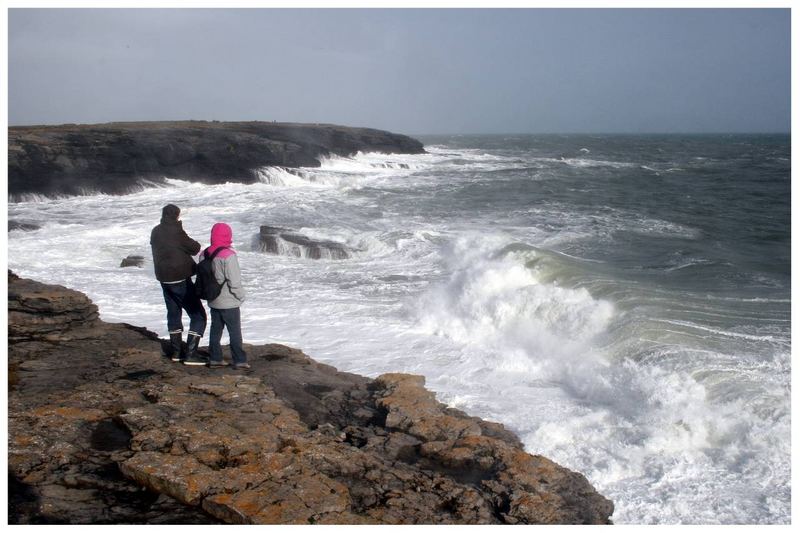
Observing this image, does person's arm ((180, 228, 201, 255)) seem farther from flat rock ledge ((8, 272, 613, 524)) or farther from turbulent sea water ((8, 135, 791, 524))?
turbulent sea water ((8, 135, 791, 524))

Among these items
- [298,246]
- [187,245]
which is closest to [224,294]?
[187,245]

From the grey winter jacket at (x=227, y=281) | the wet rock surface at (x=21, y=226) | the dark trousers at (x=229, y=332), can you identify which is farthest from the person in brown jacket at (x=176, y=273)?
the wet rock surface at (x=21, y=226)

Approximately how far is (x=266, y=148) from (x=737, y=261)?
2915 cm

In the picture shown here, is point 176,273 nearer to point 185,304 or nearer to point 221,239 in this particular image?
point 185,304

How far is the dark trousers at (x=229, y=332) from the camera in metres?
5.91

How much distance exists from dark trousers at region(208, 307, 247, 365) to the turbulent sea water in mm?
1927

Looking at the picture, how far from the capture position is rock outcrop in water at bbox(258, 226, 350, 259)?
14.6 metres

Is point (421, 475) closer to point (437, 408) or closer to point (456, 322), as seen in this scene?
point (437, 408)

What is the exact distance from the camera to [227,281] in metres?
5.82

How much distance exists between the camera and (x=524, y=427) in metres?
5.96

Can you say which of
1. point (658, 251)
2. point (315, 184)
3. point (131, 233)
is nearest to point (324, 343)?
point (658, 251)

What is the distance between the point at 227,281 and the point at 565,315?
538cm

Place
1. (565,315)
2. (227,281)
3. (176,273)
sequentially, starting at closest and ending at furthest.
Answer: (227,281) → (176,273) → (565,315)

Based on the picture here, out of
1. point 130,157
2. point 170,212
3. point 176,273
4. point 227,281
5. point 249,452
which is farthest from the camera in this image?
point 130,157
